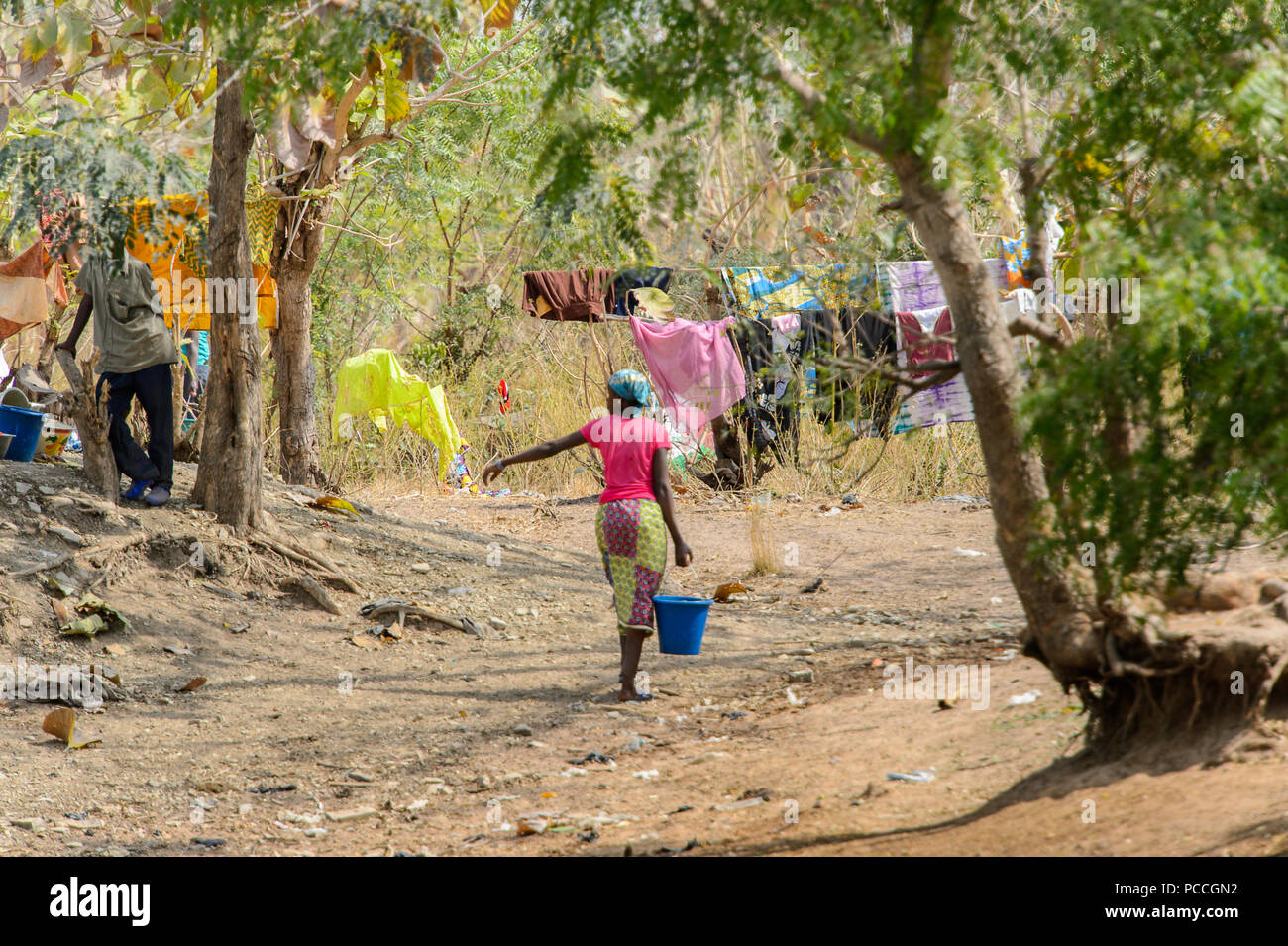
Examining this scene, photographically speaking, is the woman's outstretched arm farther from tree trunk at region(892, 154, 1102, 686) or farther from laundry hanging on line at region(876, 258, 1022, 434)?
laundry hanging on line at region(876, 258, 1022, 434)

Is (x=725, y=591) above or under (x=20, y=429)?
under

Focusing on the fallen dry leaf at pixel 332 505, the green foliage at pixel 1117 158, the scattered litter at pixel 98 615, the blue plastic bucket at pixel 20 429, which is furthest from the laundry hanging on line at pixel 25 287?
the green foliage at pixel 1117 158

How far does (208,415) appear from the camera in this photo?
7.38 m

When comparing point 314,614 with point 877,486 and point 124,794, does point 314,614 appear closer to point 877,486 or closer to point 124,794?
point 124,794

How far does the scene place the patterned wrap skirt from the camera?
5.21m

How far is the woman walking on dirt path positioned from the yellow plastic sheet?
7.26m

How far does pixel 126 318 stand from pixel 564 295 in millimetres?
4895

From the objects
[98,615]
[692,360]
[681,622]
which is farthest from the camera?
[692,360]

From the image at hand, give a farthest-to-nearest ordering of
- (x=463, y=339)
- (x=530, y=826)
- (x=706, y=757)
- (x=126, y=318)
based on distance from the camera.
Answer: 1. (x=463, y=339)
2. (x=126, y=318)
3. (x=706, y=757)
4. (x=530, y=826)

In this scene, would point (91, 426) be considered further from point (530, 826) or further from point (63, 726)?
point (530, 826)

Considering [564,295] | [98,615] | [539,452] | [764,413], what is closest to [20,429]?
[98,615]

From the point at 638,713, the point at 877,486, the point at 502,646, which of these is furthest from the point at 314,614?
the point at 877,486

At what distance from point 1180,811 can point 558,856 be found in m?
1.80

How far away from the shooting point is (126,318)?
273 inches
